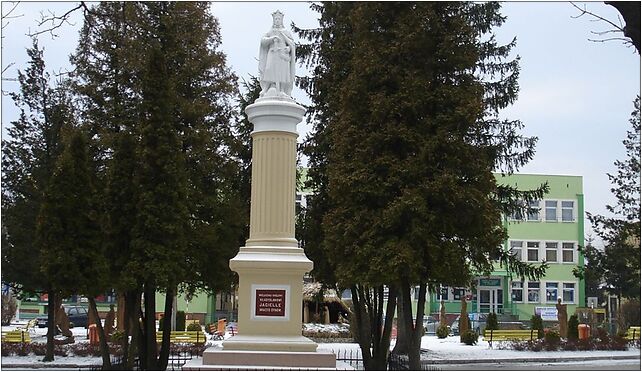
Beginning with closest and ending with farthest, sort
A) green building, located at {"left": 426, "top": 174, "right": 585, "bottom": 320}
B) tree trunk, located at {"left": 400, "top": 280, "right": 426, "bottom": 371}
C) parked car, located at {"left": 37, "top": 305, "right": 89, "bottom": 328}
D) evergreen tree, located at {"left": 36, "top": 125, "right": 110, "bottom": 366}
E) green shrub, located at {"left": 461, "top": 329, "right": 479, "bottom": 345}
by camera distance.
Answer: evergreen tree, located at {"left": 36, "top": 125, "right": 110, "bottom": 366}
tree trunk, located at {"left": 400, "top": 280, "right": 426, "bottom": 371}
green shrub, located at {"left": 461, "top": 329, "right": 479, "bottom": 345}
parked car, located at {"left": 37, "top": 305, "right": 89, "bottom": 328}
green building, located at {"left": 426, "top": 174, "right": 585, "bottom": 320}

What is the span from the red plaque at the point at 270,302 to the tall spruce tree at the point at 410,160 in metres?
3.22

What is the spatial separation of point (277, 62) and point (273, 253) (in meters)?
4.32

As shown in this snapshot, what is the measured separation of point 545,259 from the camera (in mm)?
51406

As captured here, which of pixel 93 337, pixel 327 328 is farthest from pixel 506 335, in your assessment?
pixel 93 337

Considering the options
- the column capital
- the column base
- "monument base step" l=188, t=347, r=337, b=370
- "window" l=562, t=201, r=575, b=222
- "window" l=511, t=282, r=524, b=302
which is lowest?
"monument base step" l=188, t=347, r=337, b=370

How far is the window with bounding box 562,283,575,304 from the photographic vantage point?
2045 inches

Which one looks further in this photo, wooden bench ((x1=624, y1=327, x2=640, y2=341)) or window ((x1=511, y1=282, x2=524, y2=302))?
window ((x1=511, y1=282, x2=524, y2=302))

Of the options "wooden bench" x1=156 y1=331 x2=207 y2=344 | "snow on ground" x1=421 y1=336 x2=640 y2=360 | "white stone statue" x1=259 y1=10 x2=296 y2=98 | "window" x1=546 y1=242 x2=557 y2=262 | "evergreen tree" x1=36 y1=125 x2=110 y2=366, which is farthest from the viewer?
"window" x1=546 y1=242 x2=557 y2=262

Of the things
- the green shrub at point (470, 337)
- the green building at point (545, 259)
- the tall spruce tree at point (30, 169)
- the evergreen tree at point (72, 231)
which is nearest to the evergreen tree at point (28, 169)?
the tall spruce tree at point (30, 169)

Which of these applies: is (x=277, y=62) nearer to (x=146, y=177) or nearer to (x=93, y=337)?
(x=146, y=177)

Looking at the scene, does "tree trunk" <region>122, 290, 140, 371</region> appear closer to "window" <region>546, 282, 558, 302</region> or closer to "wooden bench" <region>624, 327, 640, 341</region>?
"wooden bench" <region>624, 327, 640, 341</region>

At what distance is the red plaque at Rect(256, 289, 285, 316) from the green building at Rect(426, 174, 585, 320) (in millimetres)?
36983

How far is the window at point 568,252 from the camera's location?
5194 centimetres

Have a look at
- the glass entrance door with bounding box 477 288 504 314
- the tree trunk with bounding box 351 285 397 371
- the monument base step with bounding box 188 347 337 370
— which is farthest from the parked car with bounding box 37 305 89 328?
the monument base step with bounding box 188 347 337 370
